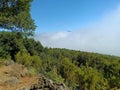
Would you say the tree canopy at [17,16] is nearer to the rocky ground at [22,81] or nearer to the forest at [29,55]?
the forest at [29,55]

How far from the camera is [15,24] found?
963 inches

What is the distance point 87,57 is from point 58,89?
135847 millimetres

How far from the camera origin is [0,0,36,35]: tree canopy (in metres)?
24.2

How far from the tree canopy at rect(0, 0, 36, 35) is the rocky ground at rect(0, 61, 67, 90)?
175 inches

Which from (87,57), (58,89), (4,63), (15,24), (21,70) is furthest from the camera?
(87,57)

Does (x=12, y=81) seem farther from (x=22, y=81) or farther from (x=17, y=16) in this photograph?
(x=17, y=16)

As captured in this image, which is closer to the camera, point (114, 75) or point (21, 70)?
point (21, 70)

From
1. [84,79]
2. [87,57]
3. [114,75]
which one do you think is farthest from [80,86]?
[87,57]

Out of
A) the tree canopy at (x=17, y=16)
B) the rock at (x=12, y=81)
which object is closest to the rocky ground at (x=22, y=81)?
the rock at (x=12, y=81)

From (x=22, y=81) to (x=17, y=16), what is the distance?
896cm

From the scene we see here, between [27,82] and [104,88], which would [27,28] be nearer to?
[27,82]

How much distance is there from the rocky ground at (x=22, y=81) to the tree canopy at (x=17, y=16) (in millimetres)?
4447

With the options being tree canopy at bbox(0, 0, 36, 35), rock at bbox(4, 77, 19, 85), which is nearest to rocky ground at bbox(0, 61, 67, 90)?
rock at bbox(4, 77, 19, 85)

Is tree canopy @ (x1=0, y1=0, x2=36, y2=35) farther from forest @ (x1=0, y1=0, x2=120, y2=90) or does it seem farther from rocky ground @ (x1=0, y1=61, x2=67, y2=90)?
rocky ground @ (x1=0, y1=61, x2=67, y2=90)
